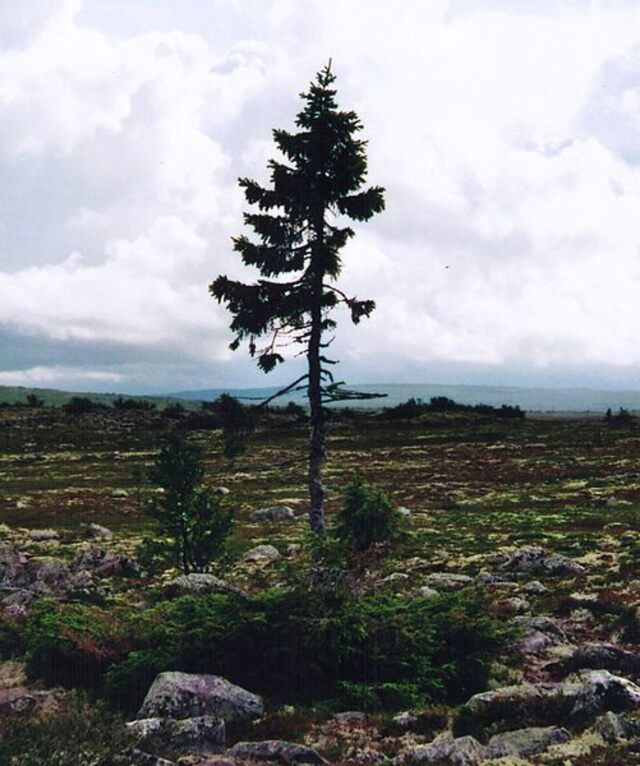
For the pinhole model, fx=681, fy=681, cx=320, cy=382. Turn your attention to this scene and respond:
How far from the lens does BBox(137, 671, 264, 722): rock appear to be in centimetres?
1128

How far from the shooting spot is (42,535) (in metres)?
34.9

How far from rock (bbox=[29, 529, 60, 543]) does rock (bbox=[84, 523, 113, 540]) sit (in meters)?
1.52

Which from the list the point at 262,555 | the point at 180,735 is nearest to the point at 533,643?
the point at 180,735

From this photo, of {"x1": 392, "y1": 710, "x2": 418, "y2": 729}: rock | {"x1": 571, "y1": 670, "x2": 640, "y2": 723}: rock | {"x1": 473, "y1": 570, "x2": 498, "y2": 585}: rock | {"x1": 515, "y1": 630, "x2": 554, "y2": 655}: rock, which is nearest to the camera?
{"x1": 571, "y1": 670, "x2": 640, "y2": 723}: rock

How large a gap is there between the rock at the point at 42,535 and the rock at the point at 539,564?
22778 mm

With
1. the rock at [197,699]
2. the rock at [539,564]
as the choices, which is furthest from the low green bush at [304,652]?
the rock at [539,564]

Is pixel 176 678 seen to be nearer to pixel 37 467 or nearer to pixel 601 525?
pixel 601 525

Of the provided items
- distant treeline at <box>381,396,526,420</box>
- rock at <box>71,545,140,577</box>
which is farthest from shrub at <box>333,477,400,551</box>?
distant treeline at <box>381,396,526,420</box>

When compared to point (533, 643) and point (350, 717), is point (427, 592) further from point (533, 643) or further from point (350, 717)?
point (350, 717)

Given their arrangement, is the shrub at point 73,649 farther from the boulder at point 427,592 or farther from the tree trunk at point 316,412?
the boulder at point 427,592

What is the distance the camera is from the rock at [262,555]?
91.1 ft

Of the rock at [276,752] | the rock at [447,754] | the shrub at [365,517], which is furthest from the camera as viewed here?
the shrub at [365,517]

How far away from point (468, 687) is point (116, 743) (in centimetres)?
682

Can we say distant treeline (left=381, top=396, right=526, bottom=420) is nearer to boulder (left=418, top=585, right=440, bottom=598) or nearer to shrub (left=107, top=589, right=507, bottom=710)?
boulder (left=418, top=585, right=440, bottom=598)
